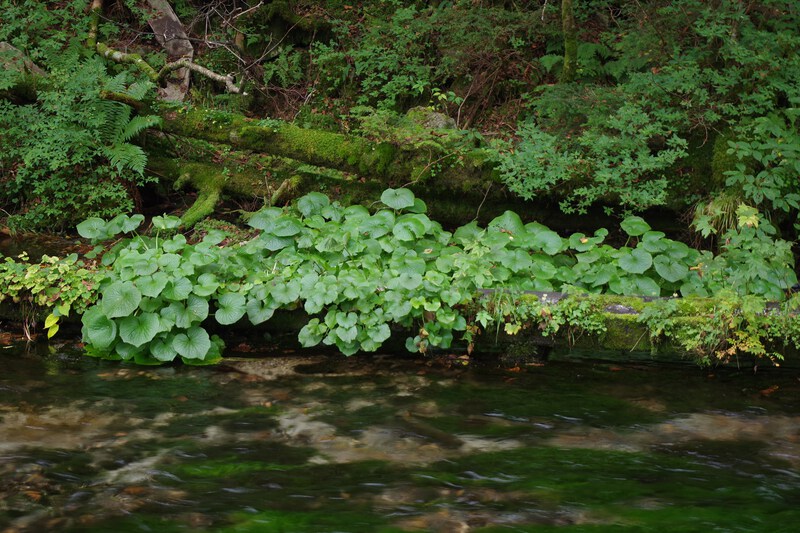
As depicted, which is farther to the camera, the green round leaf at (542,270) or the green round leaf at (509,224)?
the green round leaf at (509,224)

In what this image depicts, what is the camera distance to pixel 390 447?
180 inches

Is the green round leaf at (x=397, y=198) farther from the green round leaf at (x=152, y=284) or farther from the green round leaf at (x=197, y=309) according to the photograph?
the green round leaf at (x=152, y=284)

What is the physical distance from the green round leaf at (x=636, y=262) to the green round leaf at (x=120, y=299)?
3.91 meters

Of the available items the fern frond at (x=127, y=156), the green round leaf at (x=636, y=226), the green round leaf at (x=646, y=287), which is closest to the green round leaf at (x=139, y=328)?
the fern frond at (x=127, y=156)

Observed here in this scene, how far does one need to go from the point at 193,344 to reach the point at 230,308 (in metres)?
0.39

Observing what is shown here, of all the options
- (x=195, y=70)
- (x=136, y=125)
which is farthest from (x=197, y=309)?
(x=195, y=70)

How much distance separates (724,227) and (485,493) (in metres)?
4.08

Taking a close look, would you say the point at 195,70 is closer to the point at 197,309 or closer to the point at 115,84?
the point at 115,84

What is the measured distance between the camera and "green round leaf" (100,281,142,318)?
560 centimetres

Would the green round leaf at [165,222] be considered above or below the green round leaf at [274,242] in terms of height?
above

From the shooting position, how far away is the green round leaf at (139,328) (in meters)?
5.67

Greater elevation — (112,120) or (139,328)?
(112,120)

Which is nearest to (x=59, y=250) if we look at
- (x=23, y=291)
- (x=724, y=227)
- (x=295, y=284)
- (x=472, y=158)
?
(x=23, y=291)

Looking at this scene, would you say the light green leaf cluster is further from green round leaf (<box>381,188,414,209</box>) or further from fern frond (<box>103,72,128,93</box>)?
fern frond (<box>103,72,128,93</box>)
